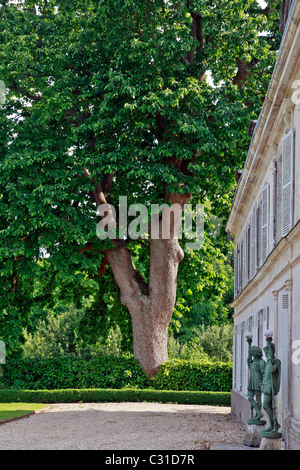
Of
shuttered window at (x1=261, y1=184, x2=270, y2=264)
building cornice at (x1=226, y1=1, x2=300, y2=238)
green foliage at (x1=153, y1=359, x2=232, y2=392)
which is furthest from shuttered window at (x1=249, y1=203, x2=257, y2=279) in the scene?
green foliage at (x1=153, y1=359, x2=232, y2=392)

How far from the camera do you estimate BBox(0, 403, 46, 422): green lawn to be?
2005cm

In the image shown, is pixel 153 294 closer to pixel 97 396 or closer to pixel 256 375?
pixel 97 396

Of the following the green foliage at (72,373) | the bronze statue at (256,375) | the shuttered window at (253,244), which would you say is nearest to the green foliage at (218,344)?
the green foliage at (72,373)

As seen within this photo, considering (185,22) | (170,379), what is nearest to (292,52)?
(185,22)

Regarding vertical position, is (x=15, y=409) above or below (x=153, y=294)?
below

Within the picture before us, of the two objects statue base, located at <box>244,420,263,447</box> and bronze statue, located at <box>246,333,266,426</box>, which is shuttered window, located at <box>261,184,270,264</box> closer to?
bronze statue, located at <box>246,333,266,426</box>

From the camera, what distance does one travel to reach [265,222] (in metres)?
15.7

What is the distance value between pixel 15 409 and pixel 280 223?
1216 centimetres

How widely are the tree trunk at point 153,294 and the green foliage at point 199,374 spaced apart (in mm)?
580

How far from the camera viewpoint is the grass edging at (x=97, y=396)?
2519cm

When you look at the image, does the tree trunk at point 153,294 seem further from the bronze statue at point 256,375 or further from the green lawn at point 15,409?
the bronze statue at point 256,375

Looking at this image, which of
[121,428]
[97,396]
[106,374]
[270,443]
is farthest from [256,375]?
[106,374]

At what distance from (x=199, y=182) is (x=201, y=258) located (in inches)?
169

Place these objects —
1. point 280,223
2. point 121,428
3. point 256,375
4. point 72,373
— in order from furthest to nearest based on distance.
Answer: point 72,373 < point 121,428 < point 280,223 < point 256,375
